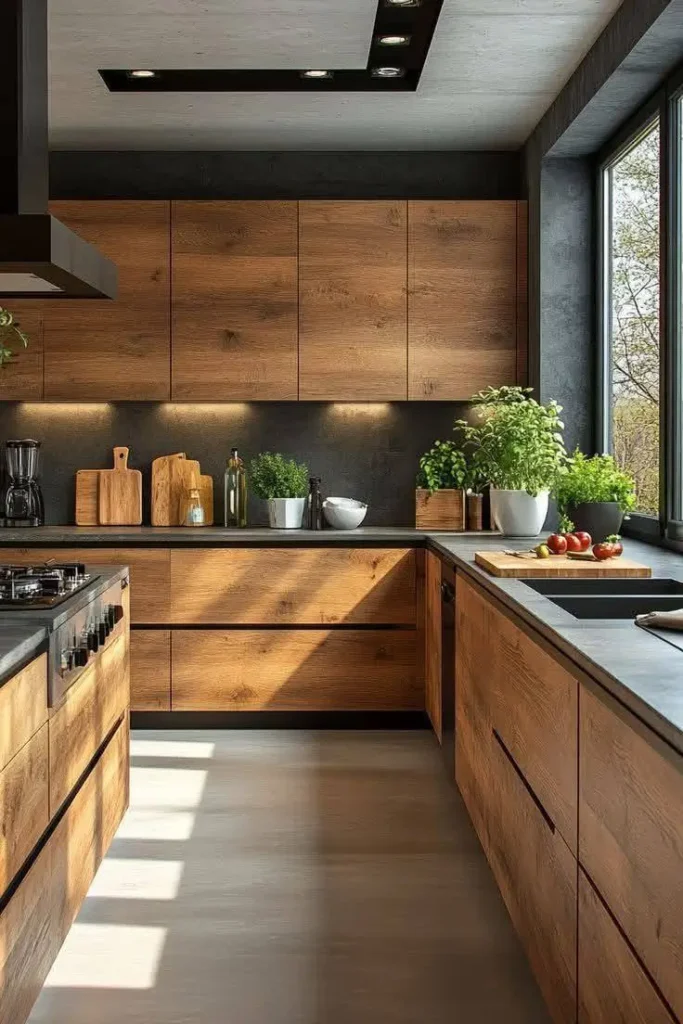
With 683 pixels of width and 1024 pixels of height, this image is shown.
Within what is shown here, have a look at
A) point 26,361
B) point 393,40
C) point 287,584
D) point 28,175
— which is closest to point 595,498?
point 287,584

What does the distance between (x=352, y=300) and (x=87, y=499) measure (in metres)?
1.58

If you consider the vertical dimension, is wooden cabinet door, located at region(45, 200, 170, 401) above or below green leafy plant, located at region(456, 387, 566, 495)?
above

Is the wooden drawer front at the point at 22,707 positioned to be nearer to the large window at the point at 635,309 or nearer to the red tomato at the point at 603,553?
the red tomato at the point at 603,553

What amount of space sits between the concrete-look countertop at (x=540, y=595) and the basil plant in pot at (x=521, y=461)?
0.45ft

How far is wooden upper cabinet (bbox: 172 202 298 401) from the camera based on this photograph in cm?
507

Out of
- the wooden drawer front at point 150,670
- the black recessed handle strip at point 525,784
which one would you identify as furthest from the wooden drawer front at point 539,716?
the wooden drawer front at point 150,670

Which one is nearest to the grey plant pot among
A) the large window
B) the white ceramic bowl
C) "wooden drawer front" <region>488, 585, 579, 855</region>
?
the large window

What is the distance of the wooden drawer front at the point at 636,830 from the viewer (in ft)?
4.66

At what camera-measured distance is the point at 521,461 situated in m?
4.50

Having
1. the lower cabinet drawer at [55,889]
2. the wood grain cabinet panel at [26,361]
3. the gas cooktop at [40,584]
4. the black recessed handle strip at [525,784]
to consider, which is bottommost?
the lower cabinet drawer at [55,889]

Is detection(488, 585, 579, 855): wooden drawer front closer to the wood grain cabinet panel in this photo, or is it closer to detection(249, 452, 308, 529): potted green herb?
detection(249, 452, 308, 529): potted green herb

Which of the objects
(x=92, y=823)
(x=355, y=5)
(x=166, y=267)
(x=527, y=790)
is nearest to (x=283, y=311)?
(x=166, y=267)

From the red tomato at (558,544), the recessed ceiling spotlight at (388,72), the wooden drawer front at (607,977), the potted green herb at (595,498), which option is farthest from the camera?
the recessed ceiling spotlight at (388,72)

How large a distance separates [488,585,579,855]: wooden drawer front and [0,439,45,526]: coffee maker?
2.93 meters
